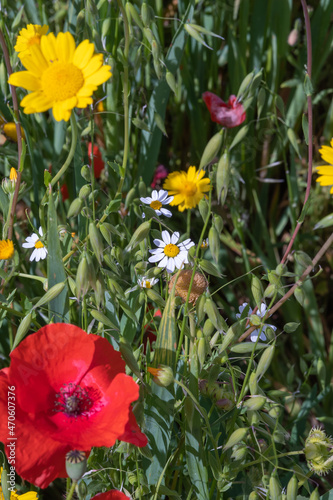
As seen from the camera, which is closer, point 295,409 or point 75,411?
point 75,411

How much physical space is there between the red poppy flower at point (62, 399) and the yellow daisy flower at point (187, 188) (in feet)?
1.20

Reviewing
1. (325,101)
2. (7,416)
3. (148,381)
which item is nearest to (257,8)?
(325,101)

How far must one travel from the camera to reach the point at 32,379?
23.4 inches

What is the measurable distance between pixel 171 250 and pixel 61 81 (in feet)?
0.94

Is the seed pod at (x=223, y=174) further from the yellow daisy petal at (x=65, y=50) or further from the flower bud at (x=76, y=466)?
the flower bud at (x=76, y=466)

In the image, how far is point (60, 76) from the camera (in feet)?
1.99

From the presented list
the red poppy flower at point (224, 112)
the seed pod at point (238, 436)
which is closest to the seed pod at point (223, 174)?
the seed pod at point (238, 436)

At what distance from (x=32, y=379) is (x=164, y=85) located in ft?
2.12

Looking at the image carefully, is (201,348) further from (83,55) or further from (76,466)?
(83,55)

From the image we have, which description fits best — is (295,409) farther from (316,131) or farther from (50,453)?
(316,131)

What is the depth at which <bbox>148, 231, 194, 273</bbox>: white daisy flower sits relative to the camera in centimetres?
75

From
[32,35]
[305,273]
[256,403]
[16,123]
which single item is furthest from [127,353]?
[32,35]

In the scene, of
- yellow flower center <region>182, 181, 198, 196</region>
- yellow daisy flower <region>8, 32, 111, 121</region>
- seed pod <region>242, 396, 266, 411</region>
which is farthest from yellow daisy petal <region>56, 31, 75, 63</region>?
seed pod <region>242, 396, 266, 411</region>

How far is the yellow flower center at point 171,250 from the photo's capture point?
2.55 ft
